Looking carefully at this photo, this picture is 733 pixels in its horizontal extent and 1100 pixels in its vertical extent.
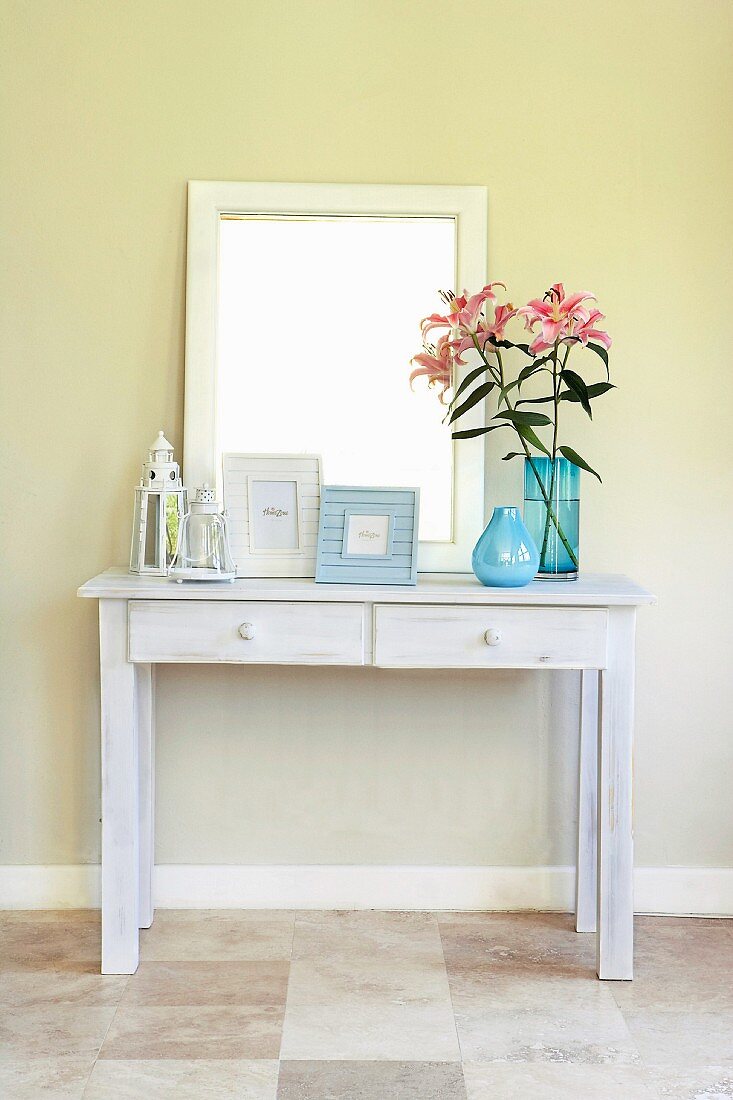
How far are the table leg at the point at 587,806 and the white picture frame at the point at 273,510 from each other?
0.74m

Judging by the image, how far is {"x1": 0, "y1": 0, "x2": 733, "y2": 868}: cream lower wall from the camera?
2572 millimetres

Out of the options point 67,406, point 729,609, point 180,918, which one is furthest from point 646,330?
point 180,918

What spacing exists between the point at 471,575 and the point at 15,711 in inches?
47.3

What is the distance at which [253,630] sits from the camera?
7.45ft

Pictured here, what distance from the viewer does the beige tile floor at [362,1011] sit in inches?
75.5

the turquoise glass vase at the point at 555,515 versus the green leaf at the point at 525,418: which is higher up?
the green leaf at the point at 525,418

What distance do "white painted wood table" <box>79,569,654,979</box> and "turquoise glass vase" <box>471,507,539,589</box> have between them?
0.16ft

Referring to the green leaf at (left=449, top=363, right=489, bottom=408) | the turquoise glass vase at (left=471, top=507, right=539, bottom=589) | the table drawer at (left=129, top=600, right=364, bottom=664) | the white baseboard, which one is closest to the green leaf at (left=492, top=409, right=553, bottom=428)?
the green leaf at (left=449, top=363, right=489, bottom=408)

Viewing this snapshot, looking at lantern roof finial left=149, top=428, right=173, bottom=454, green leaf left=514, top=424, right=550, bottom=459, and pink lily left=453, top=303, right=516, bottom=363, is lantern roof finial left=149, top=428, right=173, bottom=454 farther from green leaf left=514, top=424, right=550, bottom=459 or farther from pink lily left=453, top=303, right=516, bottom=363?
green leaf left=514, top=424, right=550, bottom=459

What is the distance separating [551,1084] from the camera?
75.3 inches

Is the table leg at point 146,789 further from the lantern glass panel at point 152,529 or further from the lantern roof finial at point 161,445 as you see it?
the lantern roof finial at point 161,445

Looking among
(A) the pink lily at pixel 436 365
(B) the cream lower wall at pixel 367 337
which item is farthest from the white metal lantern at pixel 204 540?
(A) the pink lily at pixel 436 365

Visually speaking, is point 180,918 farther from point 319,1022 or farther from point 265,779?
point 319,1022

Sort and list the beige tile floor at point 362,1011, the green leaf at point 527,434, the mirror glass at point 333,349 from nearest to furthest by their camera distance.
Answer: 1. the beige tile floor at point 362,1011
2. the green leaf at point 527,434
3. the mirror glass at point 333,349
